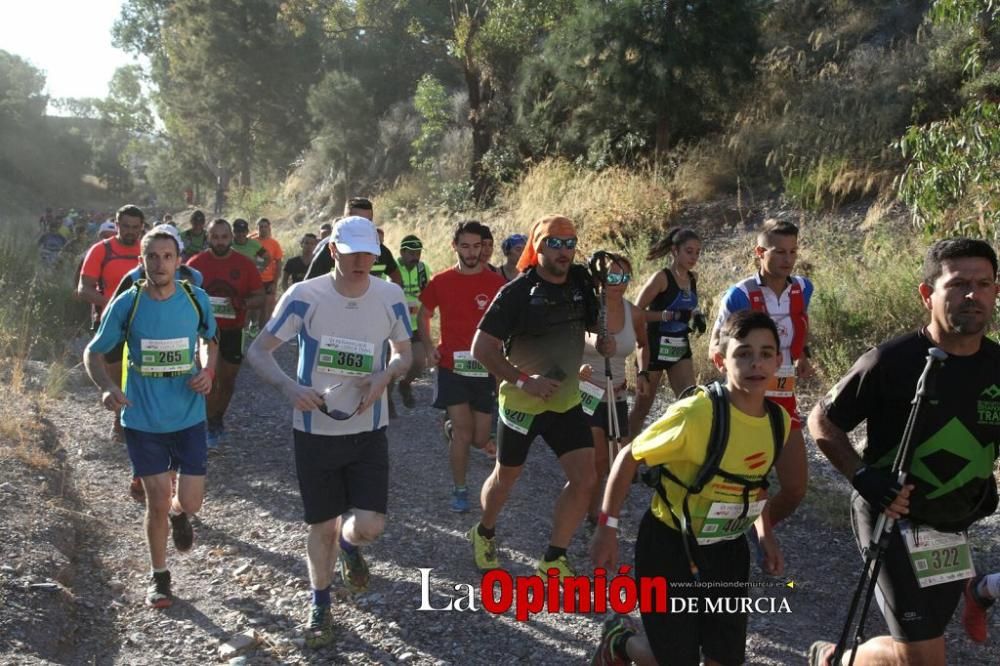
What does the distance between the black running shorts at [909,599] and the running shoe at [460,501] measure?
3767 millimetres

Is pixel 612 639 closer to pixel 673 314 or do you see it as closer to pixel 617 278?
pixel 617 278

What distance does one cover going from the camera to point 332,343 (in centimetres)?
496

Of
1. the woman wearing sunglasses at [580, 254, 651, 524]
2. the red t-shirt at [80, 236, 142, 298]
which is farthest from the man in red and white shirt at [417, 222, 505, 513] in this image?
the red t-shirt at [80, 236, 142, 298]

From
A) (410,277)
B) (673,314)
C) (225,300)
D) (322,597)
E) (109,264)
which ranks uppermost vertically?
(410,277)

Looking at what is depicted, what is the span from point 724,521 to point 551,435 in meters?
1.86

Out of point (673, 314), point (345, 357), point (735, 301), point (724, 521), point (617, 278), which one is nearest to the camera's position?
point (724, 521)

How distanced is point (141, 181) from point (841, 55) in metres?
67.3

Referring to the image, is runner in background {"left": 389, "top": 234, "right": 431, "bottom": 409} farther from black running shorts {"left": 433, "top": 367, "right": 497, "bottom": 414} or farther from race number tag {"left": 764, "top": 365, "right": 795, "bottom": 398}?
race number tag {"left": 764, "top": 365, "right": 795, "bottom": 398}

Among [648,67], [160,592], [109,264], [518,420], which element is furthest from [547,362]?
[648,67]

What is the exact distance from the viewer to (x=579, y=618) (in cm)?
516

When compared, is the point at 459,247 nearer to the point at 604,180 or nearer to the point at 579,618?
the point at 579,618

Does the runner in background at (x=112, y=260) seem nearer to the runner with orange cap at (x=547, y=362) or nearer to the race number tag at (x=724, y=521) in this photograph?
the runner with orange cap at (x=547, y=362)

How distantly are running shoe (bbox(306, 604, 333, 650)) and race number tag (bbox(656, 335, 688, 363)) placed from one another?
345cm

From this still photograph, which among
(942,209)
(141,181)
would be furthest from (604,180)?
(141,181)
